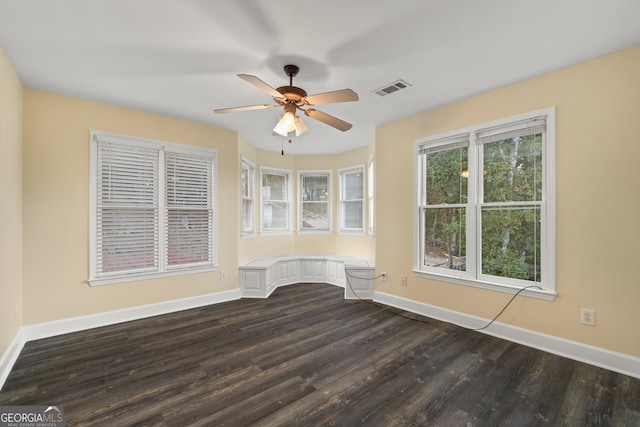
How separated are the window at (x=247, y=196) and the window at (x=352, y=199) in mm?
1786

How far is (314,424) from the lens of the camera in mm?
1738

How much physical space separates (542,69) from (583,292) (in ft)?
6.92

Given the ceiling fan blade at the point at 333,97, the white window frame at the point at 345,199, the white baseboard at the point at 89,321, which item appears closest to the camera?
the ceiling fan blade at the point at 333,97

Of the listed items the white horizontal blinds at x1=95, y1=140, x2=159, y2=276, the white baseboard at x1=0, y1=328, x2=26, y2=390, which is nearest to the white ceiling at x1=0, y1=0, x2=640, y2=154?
the white horizontal blinds at x1=95, y1=140, x2=159, y2=276

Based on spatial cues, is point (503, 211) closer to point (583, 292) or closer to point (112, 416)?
point (583, 292)

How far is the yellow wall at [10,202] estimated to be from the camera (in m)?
2.28

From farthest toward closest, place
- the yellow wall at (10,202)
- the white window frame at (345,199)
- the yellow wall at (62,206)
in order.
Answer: the white window frame at (345,199), the yellow wall at (62,206), the yellow wall at (10,202)

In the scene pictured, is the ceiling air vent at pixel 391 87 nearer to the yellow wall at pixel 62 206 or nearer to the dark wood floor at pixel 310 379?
the dark wood floor at pixel 310 379

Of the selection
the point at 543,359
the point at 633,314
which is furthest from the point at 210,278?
the point at 633,314

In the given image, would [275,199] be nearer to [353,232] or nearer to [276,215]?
[276,215]

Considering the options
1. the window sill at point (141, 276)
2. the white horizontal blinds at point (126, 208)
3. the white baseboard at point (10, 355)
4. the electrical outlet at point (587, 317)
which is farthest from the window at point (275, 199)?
the electrical outlet at point (587, 317)

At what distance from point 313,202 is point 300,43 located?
384 centimetres

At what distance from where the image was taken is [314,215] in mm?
5883

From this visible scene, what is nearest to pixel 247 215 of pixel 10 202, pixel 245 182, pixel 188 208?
pixel 245 182
